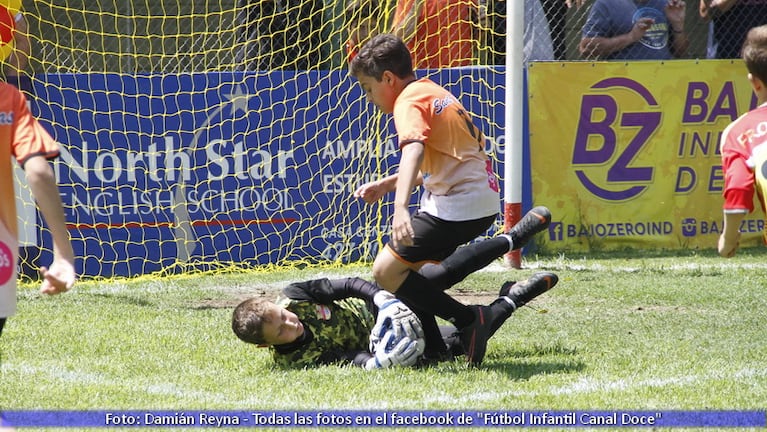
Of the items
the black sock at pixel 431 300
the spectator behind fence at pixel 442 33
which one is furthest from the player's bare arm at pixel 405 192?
the spectator behind fence at pixel 442 33

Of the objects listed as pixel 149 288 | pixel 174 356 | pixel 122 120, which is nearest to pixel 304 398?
pixel 174 356

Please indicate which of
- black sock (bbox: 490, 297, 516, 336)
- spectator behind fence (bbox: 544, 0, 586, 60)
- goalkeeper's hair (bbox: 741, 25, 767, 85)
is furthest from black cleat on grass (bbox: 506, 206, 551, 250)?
spectator behind fence (bbox: 544, 0, 586, 60)

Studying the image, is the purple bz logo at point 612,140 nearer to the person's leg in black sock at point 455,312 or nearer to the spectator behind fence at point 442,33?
the spectator behind fence at point 442,33

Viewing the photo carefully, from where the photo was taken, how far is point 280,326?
532 cm

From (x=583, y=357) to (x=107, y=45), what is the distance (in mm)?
7898

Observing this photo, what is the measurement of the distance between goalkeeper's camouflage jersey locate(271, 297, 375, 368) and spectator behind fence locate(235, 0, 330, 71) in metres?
4.22

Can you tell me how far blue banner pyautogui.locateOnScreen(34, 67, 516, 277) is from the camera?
8852 mm

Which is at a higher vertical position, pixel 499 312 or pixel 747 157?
pixel 747 157

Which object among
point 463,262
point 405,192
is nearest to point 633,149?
point 463,262

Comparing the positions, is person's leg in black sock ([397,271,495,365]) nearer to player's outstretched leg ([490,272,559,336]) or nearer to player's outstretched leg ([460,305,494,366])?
player's outstretched leg ([460,305,494,366])

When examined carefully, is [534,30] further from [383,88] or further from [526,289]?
[383,88]

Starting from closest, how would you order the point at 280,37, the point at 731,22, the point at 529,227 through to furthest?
the point at 529,227, the point at 280,37, the point at 731,22

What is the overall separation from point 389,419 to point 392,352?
89 centimetres

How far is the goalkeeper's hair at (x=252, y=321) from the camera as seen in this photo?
5.23m
